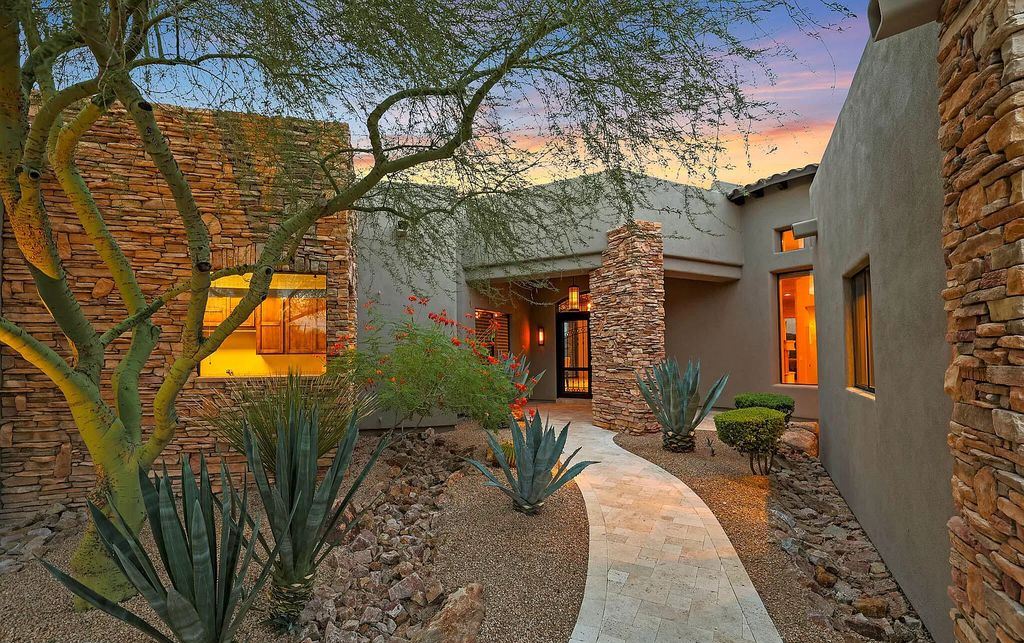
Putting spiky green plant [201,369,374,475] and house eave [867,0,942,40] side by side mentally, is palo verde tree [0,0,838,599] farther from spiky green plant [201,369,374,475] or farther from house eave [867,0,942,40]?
spiky green plant [201,369,374,475]

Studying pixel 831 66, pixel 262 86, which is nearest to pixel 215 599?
pixel 262 86

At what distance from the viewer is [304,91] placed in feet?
9.91

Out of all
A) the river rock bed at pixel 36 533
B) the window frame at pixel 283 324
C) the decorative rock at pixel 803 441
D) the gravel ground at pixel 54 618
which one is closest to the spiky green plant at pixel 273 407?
the window frame at pixel 283 324

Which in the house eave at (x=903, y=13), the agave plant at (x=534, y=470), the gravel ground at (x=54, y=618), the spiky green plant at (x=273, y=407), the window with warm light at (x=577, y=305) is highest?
the house eave at (x=903, y=13)

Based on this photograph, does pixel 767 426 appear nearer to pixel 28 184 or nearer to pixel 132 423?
pixel 132 423

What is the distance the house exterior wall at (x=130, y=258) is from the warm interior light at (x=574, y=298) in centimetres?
893

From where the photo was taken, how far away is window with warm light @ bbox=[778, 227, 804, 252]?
394 inches

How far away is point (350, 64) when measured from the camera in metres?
2.96

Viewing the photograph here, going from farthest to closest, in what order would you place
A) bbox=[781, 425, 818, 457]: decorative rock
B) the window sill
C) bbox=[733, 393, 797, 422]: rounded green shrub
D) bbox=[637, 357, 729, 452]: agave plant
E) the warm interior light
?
1. the warm interior light
2. bbox=[733, 393, 797, 422]: rounded green shrub
3. bbox=[781, 425, 818, 457]: decorative rock
4. bbox=[637, 357, 729, 452]: agave plant
5. the window sill

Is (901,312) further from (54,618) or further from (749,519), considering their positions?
(54,618)

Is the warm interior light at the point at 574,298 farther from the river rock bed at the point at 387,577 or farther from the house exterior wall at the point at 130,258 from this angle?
the house exterior wall at the point at 130,258

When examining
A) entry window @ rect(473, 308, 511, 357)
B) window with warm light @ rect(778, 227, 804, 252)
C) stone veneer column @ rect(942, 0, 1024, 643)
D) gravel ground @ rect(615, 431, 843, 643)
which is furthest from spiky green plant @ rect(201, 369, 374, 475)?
window with warm light @ rect(778, 227, 804, 252)

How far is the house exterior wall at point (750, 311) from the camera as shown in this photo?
9820 millimetres

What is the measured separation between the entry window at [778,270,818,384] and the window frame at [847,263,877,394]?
522 cm
